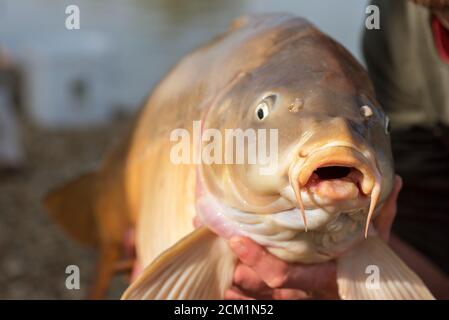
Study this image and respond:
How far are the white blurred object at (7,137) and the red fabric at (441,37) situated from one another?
9.81 ft

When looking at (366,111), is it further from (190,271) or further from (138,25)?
(138,25)

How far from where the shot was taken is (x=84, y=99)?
5719mm

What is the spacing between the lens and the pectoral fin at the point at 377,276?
1.24m

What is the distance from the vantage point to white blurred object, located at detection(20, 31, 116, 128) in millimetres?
5469

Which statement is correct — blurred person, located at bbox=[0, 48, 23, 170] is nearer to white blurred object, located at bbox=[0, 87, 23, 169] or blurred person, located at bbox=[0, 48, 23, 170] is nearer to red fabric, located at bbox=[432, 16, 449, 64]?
white blurred object, located at bbox=[0, 87, 23, 169]

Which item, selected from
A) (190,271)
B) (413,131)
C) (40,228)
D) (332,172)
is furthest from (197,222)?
(40,228)

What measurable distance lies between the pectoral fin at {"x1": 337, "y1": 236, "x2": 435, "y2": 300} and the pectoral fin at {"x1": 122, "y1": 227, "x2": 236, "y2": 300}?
0.66ft

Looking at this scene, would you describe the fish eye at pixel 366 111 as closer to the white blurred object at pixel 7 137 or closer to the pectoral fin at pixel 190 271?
the pectoral fin at pixel 190 271

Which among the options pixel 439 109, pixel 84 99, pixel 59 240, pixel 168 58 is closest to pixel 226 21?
pixel 168 58

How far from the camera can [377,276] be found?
50.2 inches

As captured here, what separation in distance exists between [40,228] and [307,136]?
9.00 ft

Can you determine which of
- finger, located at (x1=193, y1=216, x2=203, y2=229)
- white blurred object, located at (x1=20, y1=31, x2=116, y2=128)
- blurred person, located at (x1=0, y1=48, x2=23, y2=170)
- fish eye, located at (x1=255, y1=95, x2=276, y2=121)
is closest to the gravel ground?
blurred person, located at (x1=0, y1=48, x2=23, y2=170)

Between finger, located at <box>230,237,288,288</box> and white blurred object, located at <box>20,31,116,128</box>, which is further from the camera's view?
white blurred object, located at <box>20,31,116,128</box>

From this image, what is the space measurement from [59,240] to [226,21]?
216 inches
